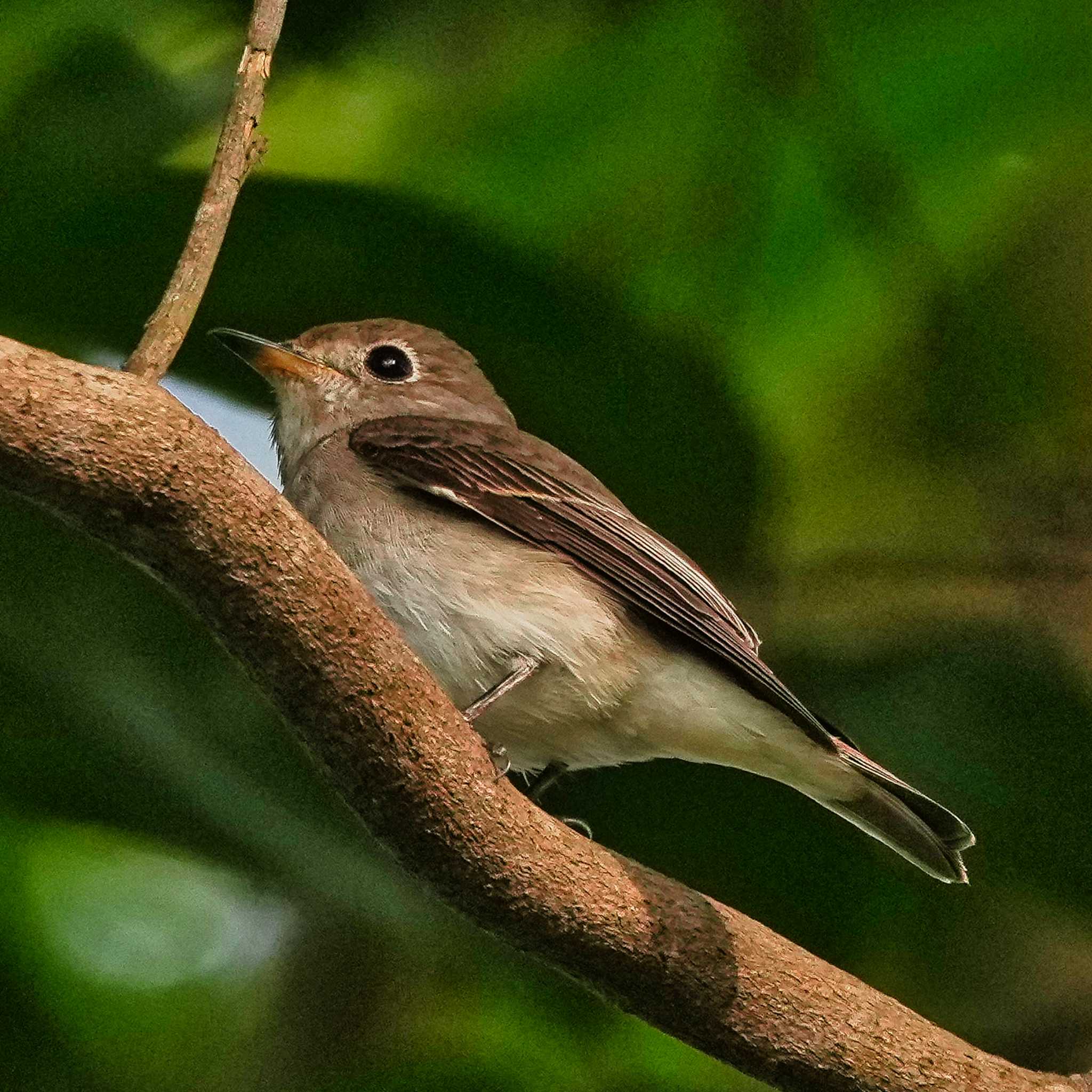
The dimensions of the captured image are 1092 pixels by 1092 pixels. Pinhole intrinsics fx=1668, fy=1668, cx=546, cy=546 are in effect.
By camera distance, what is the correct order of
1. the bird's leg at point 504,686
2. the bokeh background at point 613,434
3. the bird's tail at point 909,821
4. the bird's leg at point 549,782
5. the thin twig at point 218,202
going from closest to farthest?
the thin twig at point 218,202
the bird's leg at point 504,686
the bird's tail at point 909,821
the bird's leg at point 549,782
the bokeh background at point 613,434

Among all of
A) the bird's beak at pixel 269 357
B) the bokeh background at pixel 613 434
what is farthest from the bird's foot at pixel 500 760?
the bokeh background at pixel 613 434

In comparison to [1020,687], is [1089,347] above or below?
above

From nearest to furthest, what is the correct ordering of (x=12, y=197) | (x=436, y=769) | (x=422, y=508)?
(x=436, y=769)
(x=422, y=508)
(x=12, y=197)

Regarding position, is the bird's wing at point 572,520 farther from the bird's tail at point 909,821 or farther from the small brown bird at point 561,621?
the bird's tail at point 909,821

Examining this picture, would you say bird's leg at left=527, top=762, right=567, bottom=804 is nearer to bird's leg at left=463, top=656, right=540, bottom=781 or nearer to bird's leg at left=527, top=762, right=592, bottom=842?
bird's leg at left=527, top=762, right=592, bottom=842

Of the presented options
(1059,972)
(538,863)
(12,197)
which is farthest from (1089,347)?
(12,197)

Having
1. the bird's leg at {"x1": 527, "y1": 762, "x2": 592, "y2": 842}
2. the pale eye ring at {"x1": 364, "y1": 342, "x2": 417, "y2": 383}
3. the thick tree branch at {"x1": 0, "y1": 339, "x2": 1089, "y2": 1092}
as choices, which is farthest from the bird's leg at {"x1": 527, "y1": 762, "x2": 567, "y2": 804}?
the pale eye ring at {"x1": 364, "y1": 342, "x2": 417, "y2": 383}

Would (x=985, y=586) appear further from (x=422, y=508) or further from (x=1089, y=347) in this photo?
(x=422, y=508)

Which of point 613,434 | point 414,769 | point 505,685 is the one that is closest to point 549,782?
point 505,685
